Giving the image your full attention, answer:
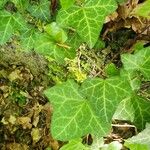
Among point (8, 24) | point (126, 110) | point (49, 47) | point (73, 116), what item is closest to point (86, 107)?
point (73, 116)

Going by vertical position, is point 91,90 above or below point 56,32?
below

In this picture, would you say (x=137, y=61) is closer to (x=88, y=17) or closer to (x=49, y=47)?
(x=88, y=17)

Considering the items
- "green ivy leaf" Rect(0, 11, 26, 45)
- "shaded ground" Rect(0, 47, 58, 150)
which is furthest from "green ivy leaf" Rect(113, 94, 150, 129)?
"shaded ground" Rect(0, 47, 58, 150)

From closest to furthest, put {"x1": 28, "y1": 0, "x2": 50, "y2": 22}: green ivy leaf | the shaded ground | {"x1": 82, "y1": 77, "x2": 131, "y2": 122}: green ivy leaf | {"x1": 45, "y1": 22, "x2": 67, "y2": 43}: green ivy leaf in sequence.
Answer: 1. {"x1": 82, "y1": 77, "x2": 131, "y2": 122}: green ivy leaf
2. {"x1": 45, "y1": 22, "x2": 67, "y2": 43}: green ivy leaf
3. {"x1": 28, "y1": 0, "x2": 50, "y2": 22}: green ivy leaf
4. the shaded ground

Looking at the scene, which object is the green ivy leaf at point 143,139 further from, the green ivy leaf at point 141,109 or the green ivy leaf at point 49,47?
the green ivy leaf at point 49,47

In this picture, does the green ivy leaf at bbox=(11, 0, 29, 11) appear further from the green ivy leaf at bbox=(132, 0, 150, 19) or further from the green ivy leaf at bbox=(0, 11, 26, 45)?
the green ivy leaf at bbox=(132, 0, 150, 19)

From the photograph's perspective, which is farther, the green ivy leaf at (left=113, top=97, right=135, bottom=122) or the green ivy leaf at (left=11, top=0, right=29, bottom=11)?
the green ivy leaf at (left=11, top=0, right=29, bottom=11)
